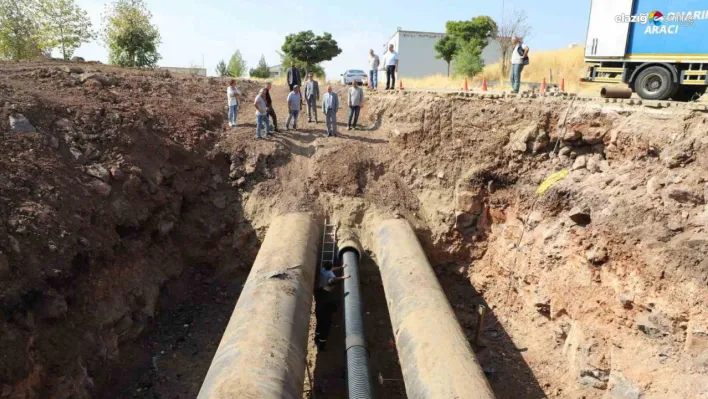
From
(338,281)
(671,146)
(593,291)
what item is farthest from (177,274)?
(671,146)

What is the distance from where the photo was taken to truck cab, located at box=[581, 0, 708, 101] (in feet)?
32.6

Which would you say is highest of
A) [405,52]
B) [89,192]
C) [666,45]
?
[405,52]

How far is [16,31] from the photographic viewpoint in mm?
19969

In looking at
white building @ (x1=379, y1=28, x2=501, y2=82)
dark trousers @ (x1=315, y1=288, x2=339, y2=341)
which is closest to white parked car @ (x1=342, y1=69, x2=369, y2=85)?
white building @ (x1=379, y1=28, x2=501, y2=82)

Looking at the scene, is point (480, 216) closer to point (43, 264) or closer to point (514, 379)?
point (514, 379)

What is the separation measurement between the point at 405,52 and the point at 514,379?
39.8 meters

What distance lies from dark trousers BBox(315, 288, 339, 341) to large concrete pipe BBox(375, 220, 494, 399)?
3.75 ft

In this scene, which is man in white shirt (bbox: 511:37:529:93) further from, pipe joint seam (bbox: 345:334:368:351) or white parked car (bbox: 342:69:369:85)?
white parked car (bbox: 342:69:369:85)

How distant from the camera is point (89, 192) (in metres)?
8.07

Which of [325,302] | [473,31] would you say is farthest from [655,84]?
[473,31]

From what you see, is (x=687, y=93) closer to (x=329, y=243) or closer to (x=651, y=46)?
(x=651, y=46)

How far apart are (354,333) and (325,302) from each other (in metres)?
1.69

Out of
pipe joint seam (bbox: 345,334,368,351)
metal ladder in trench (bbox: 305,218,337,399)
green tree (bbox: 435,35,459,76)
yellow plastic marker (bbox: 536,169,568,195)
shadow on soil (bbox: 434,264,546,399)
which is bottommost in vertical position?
shadow on soil (bbox: 434,264,546,399)

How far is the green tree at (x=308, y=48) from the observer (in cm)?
3562
